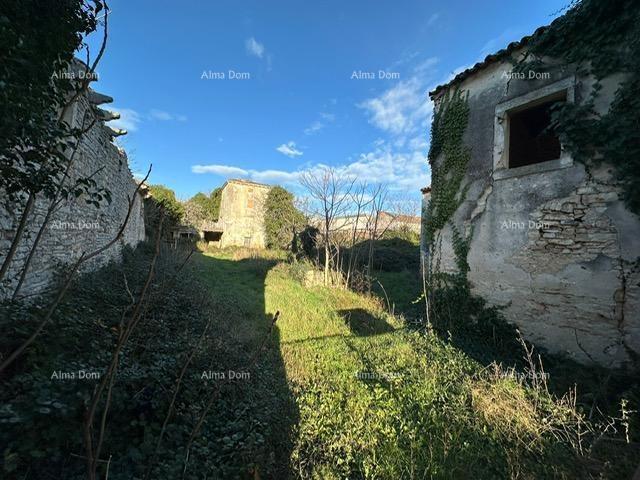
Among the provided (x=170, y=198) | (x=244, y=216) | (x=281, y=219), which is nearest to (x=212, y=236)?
(x=244, y=216)

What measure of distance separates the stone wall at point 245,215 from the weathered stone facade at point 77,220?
13334 mm

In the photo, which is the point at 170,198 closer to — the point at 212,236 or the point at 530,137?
the point at 212,236

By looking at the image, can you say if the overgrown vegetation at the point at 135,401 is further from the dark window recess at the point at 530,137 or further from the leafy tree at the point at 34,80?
the dark window recess at the point at 530,137

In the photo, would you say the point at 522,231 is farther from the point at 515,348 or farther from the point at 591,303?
the point at 515,348

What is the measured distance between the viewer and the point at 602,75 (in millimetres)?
4238

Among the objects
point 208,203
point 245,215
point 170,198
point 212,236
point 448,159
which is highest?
point 208,203

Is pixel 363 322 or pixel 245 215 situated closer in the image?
pixel 363 322

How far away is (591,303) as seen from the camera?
4285 millimetres

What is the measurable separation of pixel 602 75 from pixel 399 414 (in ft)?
17.9

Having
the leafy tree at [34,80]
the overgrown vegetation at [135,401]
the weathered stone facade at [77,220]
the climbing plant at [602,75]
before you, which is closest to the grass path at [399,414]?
the overgrown vegetation at [135,401]

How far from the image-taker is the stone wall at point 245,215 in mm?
22391

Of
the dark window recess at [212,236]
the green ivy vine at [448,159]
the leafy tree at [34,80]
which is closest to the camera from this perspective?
the leafy tree at [34,80]

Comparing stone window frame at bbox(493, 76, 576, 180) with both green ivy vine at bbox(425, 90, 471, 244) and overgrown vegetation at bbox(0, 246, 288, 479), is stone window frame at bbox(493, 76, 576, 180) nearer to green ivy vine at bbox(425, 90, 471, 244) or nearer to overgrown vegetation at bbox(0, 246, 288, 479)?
green ivy vine at bbox(425, 90, 471, 244)

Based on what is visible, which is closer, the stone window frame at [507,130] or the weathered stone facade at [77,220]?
the weathered stone facade at [77,220]
